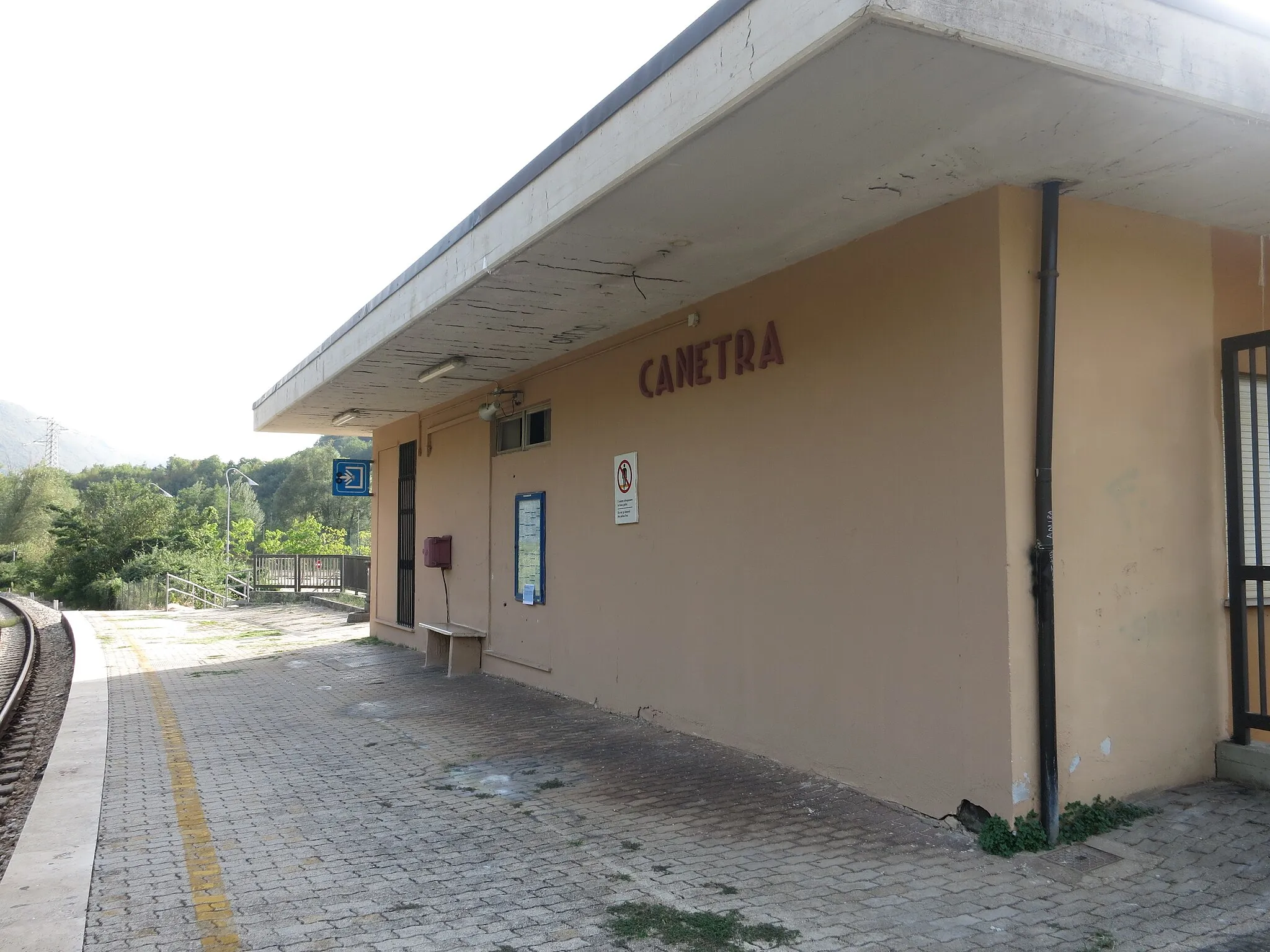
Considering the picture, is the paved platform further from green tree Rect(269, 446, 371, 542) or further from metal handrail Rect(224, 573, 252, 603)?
green tree Rect(269, 446, 371, 542)

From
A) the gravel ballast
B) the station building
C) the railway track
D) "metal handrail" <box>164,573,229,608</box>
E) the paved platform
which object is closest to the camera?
the paved platform

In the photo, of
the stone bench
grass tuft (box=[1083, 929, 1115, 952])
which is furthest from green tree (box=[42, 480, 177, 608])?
grass tuft (box=[1083, 929, 1115, 952])

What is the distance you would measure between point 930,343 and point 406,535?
11.0 meters

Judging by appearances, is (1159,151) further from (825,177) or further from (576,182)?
(576,182)

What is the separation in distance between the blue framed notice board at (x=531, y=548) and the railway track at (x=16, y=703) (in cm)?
486

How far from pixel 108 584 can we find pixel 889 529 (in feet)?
139

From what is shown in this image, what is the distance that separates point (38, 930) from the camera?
3863 millimetres

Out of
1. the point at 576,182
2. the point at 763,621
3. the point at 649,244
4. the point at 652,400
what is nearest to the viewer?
the point at 576,182

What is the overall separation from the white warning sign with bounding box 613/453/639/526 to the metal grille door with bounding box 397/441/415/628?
258 inches

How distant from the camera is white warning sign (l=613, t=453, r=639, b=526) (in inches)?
326

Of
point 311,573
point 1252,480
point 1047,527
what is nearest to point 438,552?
point 1047,527

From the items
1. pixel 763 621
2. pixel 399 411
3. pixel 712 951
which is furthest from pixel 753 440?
pixel 399 411

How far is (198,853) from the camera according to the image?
4.88 meters

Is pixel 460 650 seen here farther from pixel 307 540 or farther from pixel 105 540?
pixel 307 540
